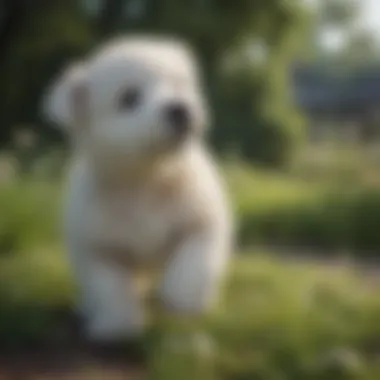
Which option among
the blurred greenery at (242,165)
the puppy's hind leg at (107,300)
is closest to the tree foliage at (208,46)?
the blurred greenery at (242,165)

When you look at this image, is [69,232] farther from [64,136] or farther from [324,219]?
[324,219]

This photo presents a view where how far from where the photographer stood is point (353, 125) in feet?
2.21

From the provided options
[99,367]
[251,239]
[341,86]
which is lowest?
[99,367]

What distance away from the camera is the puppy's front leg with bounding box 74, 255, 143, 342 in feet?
2.11

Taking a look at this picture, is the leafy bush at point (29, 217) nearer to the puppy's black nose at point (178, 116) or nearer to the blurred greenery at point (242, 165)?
the blurred greenery at point (242, 165)

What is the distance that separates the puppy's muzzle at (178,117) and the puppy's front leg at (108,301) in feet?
0.41

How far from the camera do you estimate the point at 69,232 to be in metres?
0.66

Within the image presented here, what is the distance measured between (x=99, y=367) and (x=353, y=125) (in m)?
0.26

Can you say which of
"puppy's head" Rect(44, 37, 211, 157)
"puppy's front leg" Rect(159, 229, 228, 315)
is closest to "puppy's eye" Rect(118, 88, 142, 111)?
"puppy's head" Rect(44, 37, 211, 157)

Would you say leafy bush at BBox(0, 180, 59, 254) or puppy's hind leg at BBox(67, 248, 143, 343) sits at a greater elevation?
leafy bush at BBox(0, 180, 59, 254)

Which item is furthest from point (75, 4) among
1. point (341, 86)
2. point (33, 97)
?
point (341, 86)

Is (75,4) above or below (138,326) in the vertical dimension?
above

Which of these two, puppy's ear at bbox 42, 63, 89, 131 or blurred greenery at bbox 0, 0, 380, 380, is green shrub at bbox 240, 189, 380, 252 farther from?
puppy's ear at bbox 42, 63, 89, 131

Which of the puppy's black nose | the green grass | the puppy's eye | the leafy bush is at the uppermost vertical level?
the puppy's eye
